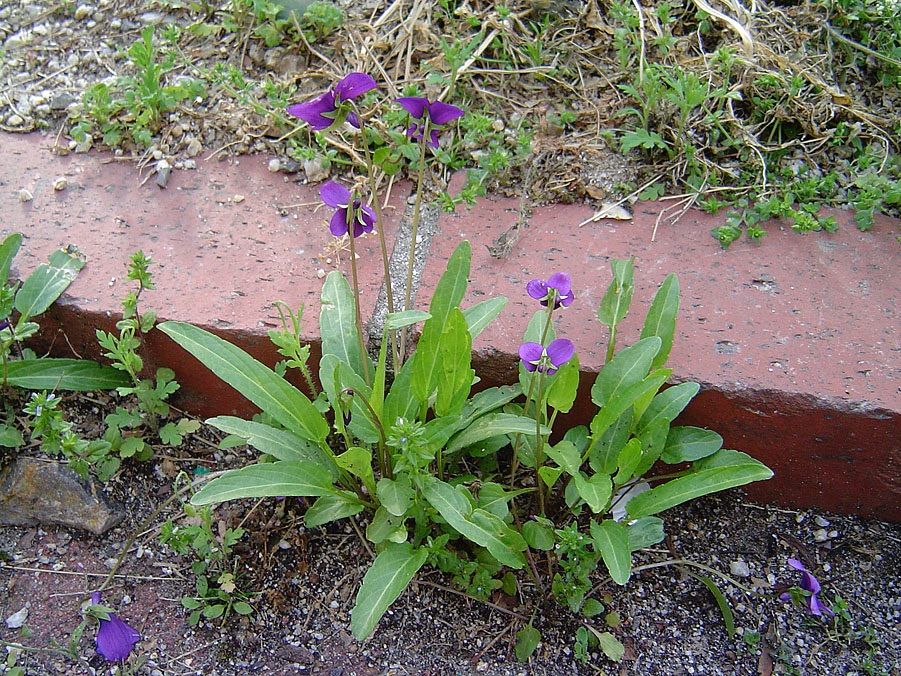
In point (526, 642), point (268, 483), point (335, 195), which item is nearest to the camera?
point (335, 195)

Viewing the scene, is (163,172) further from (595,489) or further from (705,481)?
(705,481)

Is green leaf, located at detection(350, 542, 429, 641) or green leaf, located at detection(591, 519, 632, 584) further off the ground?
green leaf, located at detection(591, 519, 632, 584)

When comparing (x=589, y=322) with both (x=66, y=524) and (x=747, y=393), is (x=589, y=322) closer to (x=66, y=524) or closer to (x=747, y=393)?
(x=747, y=393)

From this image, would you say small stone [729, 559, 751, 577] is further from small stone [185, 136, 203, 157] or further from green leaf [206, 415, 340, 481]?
small stone [185, 136, 203, 157]

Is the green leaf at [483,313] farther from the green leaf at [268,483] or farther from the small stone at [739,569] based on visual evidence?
the small stone at [739,569]

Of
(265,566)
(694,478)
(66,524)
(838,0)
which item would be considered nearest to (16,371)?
(66,524)

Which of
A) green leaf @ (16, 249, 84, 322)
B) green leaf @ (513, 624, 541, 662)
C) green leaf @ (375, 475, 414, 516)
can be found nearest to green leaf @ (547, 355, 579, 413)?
green leaf @ (375, 475, 414, 516)

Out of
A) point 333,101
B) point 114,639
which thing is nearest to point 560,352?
point 333,101
